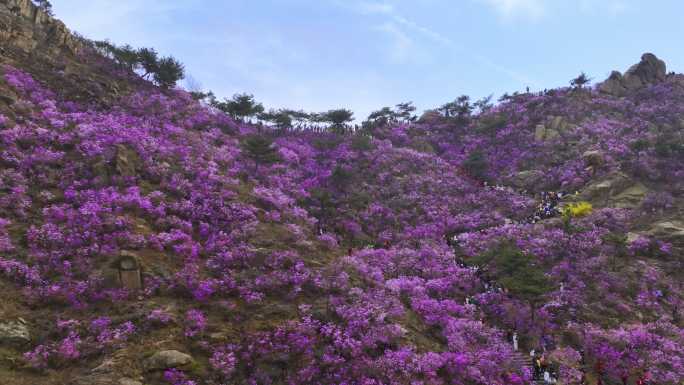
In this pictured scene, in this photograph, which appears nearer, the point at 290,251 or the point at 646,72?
the point at 290,251

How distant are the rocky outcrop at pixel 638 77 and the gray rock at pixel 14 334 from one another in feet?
230

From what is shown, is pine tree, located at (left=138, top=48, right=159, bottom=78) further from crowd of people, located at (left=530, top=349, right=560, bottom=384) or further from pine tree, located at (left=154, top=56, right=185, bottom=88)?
crowd of people, located at (left=530, top=349, right=560, bottom=384)

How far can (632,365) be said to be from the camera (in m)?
20.6

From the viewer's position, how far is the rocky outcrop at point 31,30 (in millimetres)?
38531

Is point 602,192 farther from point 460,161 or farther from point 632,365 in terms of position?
point 632,365

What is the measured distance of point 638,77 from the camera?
6222cm

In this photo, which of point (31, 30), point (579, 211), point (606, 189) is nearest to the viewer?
point (579, 211)

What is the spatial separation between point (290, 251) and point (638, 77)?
62267mm

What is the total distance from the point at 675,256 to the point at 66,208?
37.7 metres

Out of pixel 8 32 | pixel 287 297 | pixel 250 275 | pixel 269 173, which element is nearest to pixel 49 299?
pixel 250 275

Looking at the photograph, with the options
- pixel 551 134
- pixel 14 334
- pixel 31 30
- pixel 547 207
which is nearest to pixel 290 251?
pixel 14 334

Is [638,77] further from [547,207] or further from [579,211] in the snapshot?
[579,211]

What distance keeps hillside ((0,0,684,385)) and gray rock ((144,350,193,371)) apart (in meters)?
0.10

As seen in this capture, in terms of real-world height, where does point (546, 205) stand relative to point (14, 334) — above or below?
above
